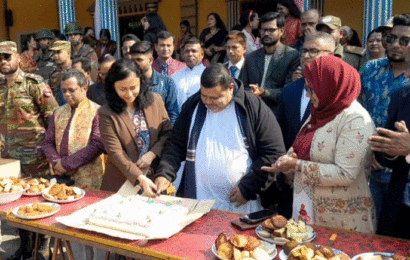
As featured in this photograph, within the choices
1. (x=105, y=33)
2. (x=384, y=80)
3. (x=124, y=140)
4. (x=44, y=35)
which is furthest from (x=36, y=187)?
(x=105, y=33)

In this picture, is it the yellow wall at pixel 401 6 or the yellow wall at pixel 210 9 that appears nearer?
the yellow wall at pixel 401 6

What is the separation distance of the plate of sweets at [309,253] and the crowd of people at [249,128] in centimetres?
38

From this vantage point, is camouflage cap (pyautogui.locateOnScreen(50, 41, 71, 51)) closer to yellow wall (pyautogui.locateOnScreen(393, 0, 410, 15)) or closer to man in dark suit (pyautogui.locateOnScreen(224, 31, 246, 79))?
man in dark suit (pyautogui.locateOnScreen(224, 31, 246, 79))

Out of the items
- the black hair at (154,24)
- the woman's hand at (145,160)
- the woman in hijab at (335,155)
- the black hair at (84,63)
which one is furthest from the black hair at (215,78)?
the black hair at (154,24)

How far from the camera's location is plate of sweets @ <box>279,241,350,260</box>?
161cm

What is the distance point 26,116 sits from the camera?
12.0 feet

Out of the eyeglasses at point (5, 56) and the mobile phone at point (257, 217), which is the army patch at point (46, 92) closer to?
the eyeglasses at point (5, 56)

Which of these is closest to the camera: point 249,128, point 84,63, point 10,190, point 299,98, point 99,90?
point 249,128

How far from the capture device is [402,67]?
282cm

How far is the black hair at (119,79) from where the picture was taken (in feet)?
8.66

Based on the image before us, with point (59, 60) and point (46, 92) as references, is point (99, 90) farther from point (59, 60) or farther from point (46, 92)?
point (59, 60)

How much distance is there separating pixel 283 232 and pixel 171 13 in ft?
26.0

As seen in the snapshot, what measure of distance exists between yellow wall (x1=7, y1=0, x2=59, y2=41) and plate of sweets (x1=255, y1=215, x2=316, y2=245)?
11.1 meters

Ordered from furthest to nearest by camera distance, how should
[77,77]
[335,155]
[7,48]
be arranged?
1. [7,48]
2. [77,77]
3. [335,155]
